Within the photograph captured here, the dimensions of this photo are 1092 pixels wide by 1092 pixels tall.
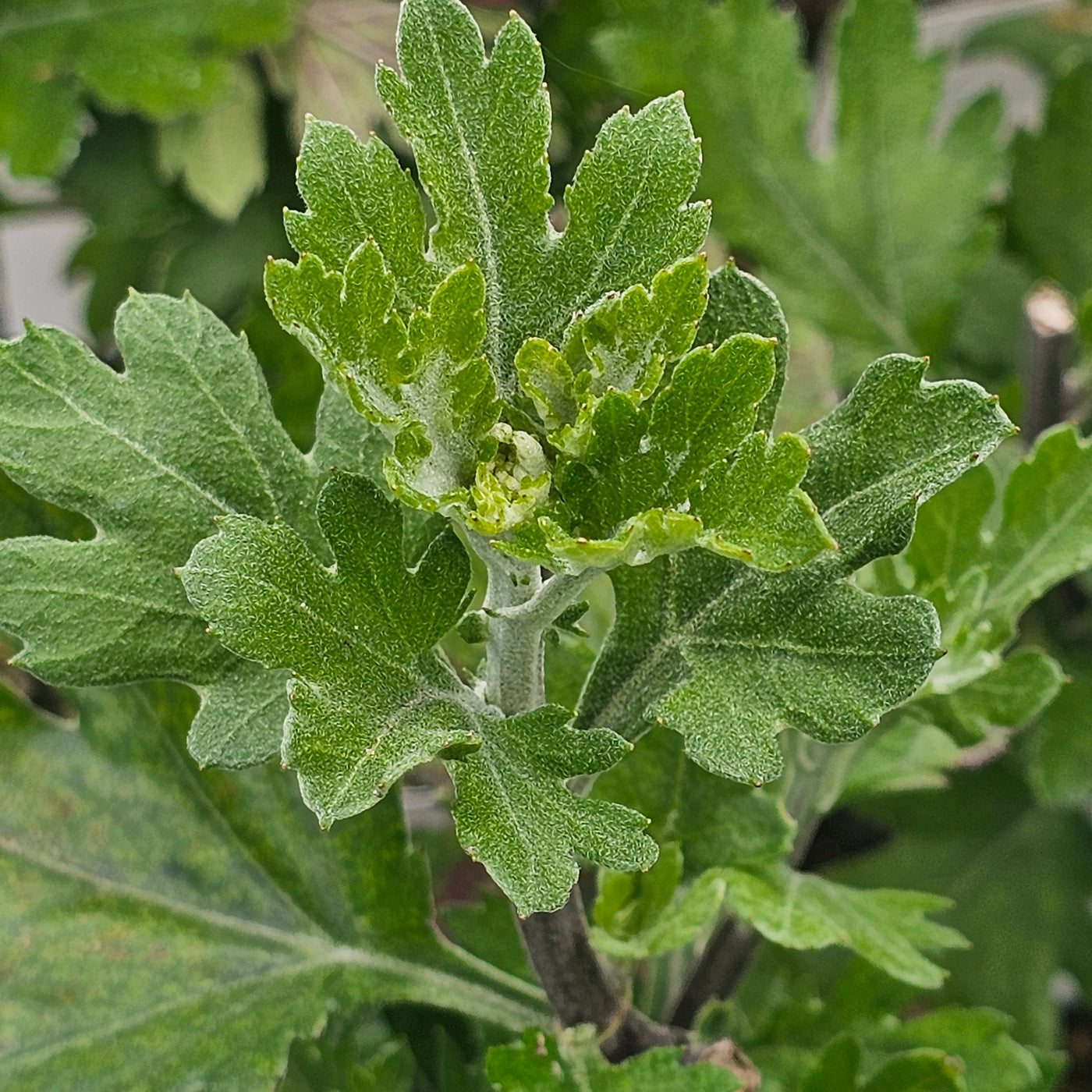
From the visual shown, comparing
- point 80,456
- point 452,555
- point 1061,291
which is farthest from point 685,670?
point 1061,291

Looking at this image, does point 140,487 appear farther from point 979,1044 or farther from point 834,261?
point 834,261

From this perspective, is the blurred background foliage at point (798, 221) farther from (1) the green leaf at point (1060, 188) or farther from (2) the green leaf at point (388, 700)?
(2) the green leaf at point (388, 700)

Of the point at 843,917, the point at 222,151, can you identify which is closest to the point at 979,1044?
the point at 843,917

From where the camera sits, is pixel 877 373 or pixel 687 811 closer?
pixel 877 373

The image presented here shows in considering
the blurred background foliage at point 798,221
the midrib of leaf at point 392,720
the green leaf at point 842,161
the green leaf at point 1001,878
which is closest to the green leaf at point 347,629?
the midrib of leaf at point 392,720

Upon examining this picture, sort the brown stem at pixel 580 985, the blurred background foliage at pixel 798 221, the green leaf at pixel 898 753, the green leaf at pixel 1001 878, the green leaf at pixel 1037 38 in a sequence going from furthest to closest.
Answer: the green leaf at pixel 1037 38 → the green leaf at pixel 1001 878 → the blurred background foliage at pixel 798 221 → the green leaf at pixel 898 753 → the brown stem at pixel 580 985

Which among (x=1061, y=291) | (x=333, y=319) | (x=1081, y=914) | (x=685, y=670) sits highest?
(x=333, y=319)

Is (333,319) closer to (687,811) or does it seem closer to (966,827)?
(687,811)
